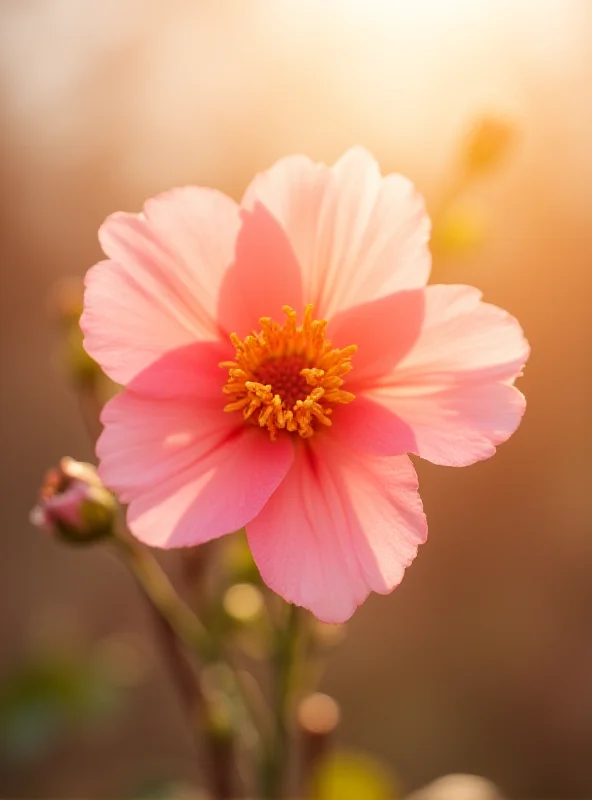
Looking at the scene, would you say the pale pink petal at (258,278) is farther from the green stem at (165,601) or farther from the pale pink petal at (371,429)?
the green stem at (165,601)

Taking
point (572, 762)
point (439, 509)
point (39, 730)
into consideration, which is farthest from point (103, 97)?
point (572, 762)

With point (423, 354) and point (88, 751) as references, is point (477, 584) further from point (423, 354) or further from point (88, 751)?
point (423, 354)

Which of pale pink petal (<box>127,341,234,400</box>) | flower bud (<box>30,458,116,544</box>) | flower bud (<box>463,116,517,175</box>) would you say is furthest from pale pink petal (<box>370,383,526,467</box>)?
flower bud (<box>463,116,517,175</box>)

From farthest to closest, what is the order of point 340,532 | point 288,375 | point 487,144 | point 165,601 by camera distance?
point 487,144 < point 165,601 < point 288,375 < point 340,532

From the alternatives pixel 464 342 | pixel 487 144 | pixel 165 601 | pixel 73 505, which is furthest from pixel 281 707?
pixel 487 144

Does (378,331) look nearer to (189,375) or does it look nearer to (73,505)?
(189,375)

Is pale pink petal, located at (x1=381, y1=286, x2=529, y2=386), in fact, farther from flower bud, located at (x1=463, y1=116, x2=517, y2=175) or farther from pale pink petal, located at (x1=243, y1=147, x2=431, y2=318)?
flower bud, located at (x1=463, y1=116, x2=517, y2=175)
